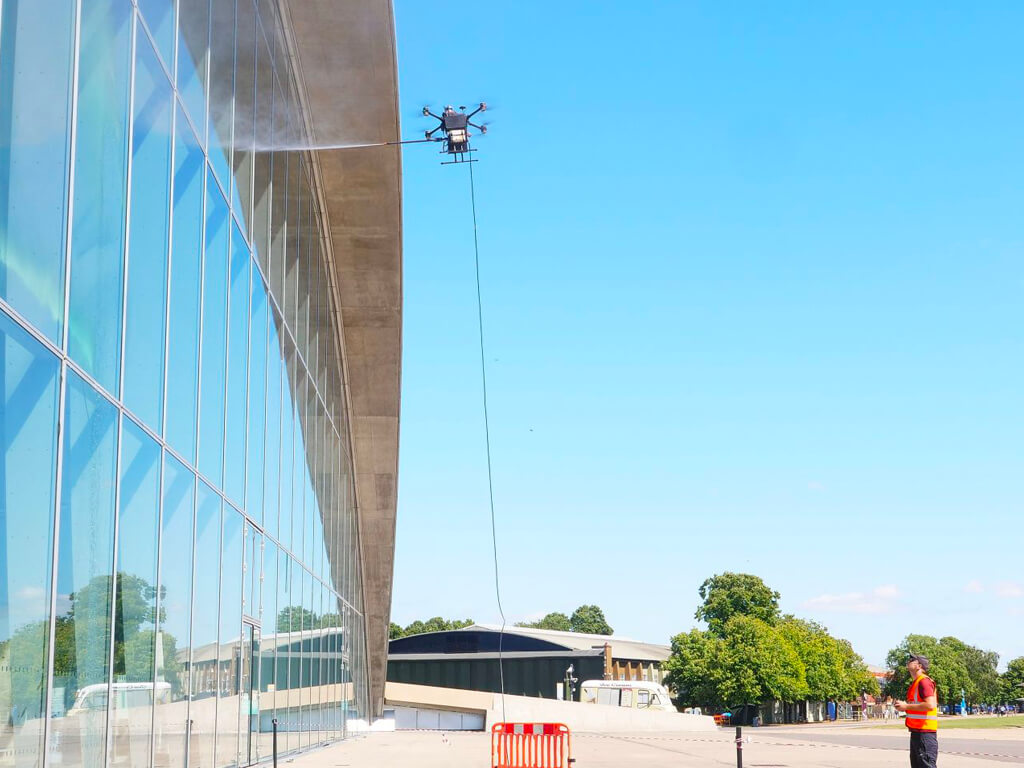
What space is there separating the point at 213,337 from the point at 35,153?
6.39 metres

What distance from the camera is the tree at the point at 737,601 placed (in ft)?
354

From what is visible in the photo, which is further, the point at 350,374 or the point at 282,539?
the point at 350,374

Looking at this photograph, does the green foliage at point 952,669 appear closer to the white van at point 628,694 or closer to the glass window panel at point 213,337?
the white van at point 628,694

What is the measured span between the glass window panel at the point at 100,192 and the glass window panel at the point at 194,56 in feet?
7.40

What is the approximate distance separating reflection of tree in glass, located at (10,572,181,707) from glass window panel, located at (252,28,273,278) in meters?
7.67

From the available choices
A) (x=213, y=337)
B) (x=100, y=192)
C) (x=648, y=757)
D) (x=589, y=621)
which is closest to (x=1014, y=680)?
(x=589, y=621)

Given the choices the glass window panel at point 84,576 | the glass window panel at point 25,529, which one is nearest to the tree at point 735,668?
the glass window panel at point 84,576

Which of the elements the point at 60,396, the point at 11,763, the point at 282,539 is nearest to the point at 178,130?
the point at 60,396

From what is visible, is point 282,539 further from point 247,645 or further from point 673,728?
point 673,728

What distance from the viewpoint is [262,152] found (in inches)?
702

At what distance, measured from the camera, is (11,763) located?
7.41 metres

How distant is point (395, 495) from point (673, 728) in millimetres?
23451

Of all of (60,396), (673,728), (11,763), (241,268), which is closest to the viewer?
(11,763)

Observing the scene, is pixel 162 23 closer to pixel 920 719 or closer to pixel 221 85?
pixel 221 85
